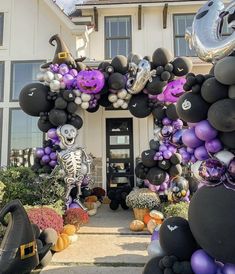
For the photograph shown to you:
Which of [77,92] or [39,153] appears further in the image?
[39,153]

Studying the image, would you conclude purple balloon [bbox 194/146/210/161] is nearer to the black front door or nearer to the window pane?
the black front door

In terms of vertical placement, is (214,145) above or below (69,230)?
above

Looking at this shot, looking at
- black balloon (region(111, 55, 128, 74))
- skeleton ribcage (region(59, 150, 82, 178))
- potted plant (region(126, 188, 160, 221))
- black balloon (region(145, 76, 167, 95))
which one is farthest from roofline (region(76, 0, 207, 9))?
potted plant (region(126, 188, 160, 221))

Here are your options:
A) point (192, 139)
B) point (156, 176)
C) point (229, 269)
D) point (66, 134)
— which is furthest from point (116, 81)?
point (229, 269)

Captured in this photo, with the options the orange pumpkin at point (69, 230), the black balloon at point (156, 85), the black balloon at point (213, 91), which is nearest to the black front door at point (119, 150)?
the black balloon at point (156, 85)

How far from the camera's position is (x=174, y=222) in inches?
124

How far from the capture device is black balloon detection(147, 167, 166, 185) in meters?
6.84

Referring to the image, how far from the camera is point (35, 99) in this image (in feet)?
23.5

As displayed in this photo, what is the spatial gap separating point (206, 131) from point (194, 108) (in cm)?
24

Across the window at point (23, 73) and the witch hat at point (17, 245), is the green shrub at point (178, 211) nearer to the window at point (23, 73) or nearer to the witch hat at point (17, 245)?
the witch hat at point (17, 245)

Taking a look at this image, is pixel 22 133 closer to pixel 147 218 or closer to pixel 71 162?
pixel 71 162

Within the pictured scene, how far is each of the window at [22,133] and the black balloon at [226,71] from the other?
7529mm

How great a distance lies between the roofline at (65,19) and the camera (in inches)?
366

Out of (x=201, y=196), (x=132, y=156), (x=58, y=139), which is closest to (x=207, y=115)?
(x=201, y=196)
